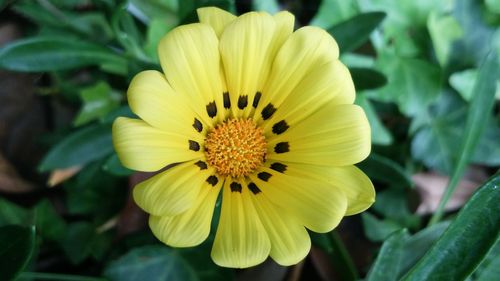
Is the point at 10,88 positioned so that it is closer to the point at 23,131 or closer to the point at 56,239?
the point at 23,131

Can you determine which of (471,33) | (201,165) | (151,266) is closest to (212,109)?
(201,165)

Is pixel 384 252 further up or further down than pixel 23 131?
further up

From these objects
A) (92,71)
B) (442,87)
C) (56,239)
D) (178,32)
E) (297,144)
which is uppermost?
(178,32)

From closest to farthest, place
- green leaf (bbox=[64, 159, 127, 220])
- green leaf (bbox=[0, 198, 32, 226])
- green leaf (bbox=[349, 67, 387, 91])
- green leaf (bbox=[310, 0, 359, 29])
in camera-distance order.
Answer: green leaf (bbox=[349, 67, 387, 91]), green leaf (bbox=[0, 198, 32, 226]), green leaf (bbox=[64, 159, 127, 220]), green leaf (bbox=[310, 0, 359, 29])

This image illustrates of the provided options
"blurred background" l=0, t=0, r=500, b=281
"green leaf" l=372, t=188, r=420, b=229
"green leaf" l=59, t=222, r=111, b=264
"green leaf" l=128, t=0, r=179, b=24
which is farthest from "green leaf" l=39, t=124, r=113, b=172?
"green leaf" l=372, t=188, r=420, b=229

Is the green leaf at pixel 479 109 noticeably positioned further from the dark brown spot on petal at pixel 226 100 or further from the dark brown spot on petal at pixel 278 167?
the dark brown spot on petal at pixel 226 100

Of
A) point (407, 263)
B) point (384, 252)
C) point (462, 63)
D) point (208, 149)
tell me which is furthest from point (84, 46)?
point (462, 63)

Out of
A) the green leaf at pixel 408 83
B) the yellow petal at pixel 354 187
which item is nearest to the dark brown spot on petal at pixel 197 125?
the yellow petal at pixel 354 187

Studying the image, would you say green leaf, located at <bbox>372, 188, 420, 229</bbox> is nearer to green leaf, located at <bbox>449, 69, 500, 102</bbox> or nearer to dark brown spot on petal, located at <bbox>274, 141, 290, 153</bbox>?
green leaf, located at <bbox>449, 69, 500, 102</bbox>
